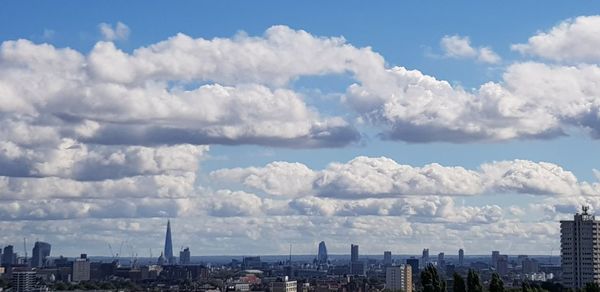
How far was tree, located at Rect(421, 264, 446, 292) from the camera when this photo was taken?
146625 mm

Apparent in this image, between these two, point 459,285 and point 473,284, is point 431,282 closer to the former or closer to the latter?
point 459,285

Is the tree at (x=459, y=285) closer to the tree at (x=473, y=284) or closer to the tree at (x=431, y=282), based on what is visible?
the tree at (x=473, y=284)

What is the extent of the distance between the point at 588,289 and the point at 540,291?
8.45 metres

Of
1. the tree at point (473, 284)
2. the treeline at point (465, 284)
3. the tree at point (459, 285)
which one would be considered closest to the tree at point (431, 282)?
the treeline at point (465, 284)

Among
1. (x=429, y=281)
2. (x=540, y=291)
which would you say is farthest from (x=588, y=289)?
(x=429, y=281)

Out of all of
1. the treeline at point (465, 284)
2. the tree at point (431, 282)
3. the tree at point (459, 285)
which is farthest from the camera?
the tree at point (431, 282)

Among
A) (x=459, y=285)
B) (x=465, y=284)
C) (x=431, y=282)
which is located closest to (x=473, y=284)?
(x=459, y=285)

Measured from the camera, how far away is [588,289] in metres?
146

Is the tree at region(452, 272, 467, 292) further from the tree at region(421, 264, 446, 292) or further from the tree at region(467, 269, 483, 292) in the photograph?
the tree at region(421, 264, 446, 292)

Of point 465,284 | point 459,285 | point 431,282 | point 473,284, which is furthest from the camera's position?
point 431,282

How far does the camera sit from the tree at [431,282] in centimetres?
14662

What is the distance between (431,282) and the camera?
14688 centimetres

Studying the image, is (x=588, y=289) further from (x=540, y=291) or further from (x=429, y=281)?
(x=429, y=281)

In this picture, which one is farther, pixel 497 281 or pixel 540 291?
pixel 540 291
